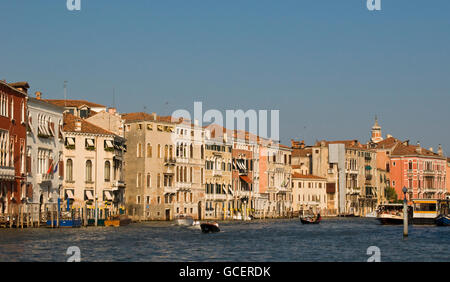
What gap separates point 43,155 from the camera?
54.8 m

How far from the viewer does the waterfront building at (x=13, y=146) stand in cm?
4684

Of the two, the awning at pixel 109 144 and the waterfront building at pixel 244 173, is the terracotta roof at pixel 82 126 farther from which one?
the waterfront building at pixel 244 173

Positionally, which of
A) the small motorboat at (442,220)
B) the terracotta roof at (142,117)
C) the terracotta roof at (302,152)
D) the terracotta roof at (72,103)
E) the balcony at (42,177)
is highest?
the terracotta roof at (72,103)

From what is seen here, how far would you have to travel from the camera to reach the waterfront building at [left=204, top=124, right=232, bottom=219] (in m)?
80.2

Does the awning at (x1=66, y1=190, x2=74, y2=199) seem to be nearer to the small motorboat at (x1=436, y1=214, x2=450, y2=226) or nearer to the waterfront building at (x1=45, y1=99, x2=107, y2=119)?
the waterfront building at (x1=45, y1=99, x2=107, y2=119)

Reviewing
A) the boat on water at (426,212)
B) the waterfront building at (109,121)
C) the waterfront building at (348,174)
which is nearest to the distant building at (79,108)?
the waterfront building at (109,121)

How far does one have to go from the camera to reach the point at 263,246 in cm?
3791

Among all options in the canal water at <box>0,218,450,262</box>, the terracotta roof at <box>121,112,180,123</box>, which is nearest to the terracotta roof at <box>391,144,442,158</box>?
the terracotta roof at <box>121,112,180,123</box>

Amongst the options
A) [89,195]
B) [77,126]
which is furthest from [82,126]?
[89,195]

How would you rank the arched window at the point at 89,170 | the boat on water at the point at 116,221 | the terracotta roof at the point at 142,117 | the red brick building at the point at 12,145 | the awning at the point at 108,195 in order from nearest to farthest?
the red brick building at the point at 12,145 → the boat on water at the point at 116,221 → the arched window at the point at 89,170 → the awning at the point at 108,195 → the terracotta roof at the point at 142,117

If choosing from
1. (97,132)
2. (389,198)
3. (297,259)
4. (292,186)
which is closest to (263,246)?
(297,259)

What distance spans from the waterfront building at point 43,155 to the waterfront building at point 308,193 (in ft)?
155

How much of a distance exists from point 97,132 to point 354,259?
35003 millimetres

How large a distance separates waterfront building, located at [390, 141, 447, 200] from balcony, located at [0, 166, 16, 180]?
257ft
